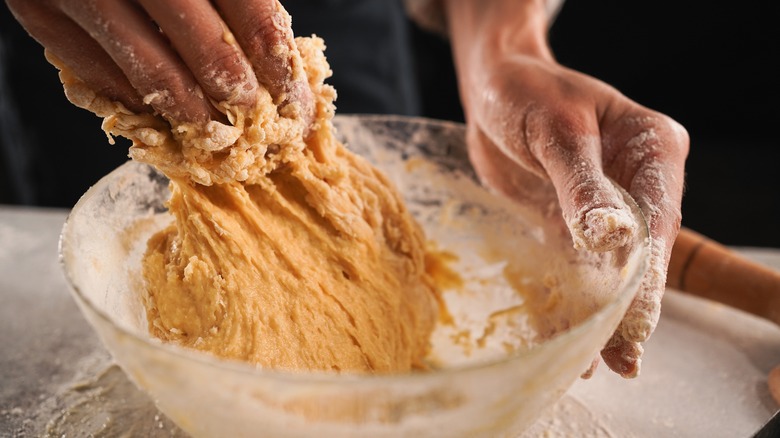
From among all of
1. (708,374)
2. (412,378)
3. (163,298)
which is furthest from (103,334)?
(708,374)

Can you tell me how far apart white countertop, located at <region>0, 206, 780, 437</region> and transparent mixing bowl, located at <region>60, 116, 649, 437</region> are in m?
0.10

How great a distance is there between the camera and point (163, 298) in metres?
0.68

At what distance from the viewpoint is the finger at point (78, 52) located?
0.53m

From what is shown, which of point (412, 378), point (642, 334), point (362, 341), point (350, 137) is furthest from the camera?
point (350, 137)

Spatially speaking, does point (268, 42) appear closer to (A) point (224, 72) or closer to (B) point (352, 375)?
(A) point (224, 72)

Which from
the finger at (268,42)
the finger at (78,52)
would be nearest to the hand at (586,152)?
the finger at (268,42)

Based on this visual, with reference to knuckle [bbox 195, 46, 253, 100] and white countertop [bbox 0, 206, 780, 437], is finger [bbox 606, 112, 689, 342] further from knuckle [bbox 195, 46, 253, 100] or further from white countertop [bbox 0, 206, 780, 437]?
knuckle [bbox 195, 46, 253, 100]

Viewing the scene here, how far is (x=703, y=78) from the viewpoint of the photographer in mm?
2271

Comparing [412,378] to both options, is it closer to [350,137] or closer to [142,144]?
[142,144]

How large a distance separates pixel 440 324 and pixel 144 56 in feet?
1.60

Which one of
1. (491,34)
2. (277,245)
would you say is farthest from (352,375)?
(491,34)

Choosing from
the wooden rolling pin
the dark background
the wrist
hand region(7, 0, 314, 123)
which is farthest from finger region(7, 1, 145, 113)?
the dark background

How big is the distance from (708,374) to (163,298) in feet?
1.98

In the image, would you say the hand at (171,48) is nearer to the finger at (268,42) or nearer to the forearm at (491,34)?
the finger at (268,42)
